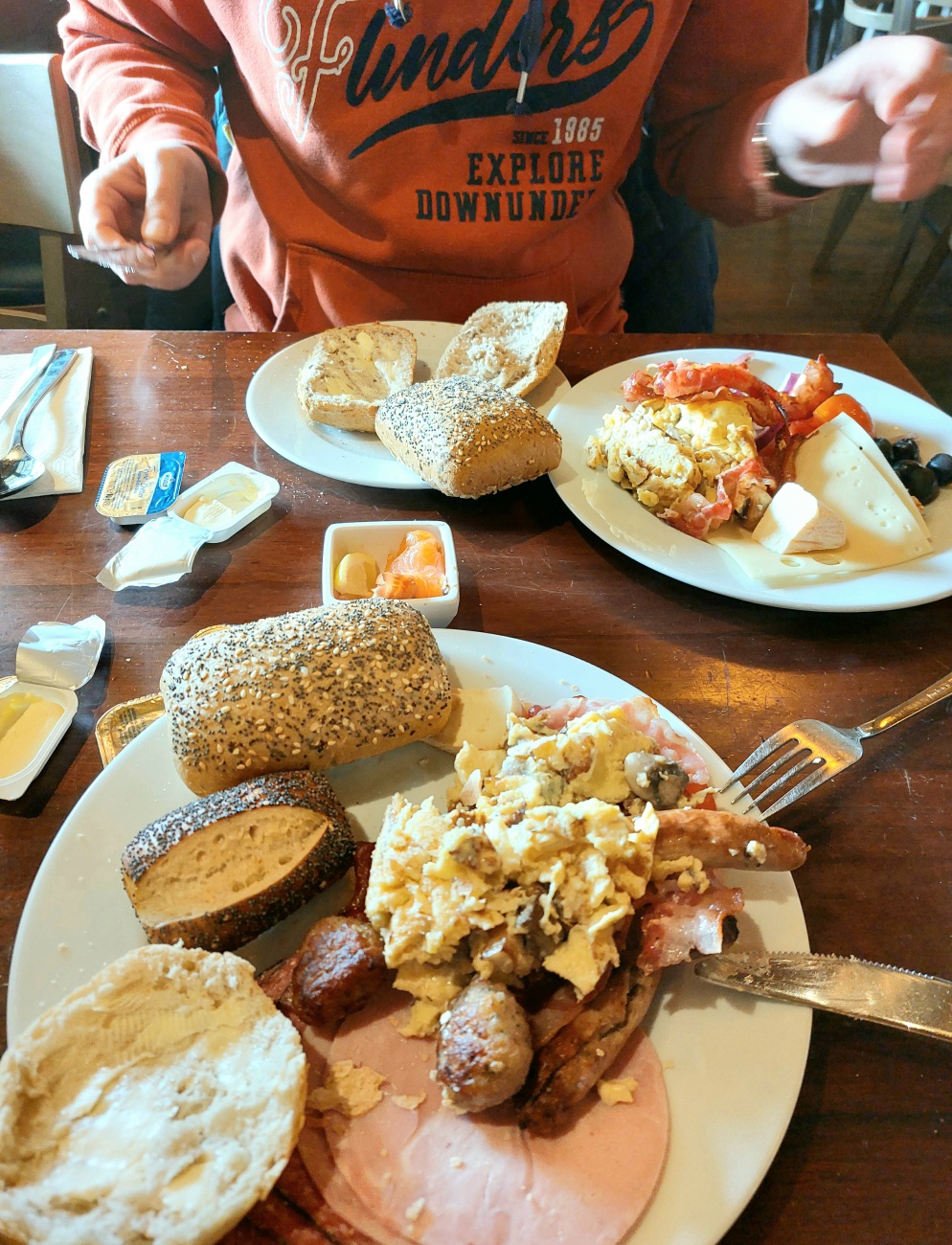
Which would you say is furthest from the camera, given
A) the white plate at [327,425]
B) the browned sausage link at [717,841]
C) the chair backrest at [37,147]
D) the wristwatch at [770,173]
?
the chair backrest at [37,147]

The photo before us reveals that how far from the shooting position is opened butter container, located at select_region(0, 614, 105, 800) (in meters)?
1.23

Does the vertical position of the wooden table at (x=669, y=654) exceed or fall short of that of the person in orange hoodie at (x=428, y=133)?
it falls short

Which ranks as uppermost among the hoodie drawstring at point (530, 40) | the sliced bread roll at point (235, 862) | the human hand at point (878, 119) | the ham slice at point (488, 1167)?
the hoodie drawstring at point (530, 40)

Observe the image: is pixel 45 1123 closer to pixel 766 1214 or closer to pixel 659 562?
pixel 766 1214

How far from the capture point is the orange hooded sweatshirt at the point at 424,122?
6.56 feet

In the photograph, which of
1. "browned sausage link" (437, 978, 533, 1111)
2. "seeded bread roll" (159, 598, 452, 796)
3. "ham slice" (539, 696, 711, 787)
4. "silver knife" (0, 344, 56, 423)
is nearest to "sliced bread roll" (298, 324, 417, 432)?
"silver knife" (0, 344, 56, 423)

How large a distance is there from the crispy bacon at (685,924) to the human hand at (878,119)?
5.06 feet

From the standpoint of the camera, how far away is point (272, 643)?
1229mm

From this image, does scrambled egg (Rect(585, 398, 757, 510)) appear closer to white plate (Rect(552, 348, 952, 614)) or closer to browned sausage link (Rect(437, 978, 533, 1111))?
white plate (Rect(552, 348, 952, 614))

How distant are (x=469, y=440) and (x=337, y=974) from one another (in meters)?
1.13

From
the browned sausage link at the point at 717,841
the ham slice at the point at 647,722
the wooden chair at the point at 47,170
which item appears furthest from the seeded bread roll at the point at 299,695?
the wooden chair at the point at 47,170

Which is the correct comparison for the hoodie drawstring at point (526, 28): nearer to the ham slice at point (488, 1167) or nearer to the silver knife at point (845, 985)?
the silver knife at point (845, 985)

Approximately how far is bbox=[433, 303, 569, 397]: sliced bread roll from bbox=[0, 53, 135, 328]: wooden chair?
1501mm

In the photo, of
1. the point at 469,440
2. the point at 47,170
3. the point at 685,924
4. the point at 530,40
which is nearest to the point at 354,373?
the point at 469,440
